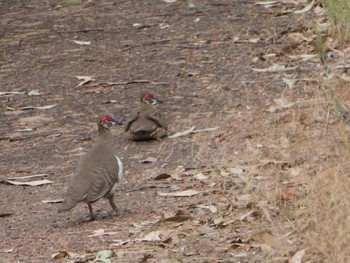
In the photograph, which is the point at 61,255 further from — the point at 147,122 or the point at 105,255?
the point at 147,122

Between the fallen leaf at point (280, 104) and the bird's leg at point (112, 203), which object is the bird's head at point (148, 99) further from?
the bird's leg at point (112, 203)

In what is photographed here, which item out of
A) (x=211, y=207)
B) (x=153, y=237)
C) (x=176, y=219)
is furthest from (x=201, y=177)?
(x=153, y=237)

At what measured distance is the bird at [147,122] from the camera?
10914 mm

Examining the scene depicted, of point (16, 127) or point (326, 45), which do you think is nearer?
point (16, 127)

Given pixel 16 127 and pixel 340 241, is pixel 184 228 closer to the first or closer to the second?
pixel 340 241

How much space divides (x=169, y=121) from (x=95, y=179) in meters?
2.78

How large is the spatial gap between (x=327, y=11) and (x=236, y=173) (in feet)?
14.2

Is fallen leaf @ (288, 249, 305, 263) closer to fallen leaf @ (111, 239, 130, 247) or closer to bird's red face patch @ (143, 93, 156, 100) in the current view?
fallen leaf @ (111, 239, 130, 247)

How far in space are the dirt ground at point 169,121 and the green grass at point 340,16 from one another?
44cm

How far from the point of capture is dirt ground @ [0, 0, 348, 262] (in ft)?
26.6

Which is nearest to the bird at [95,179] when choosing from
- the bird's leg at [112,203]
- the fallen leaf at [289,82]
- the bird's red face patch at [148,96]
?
the bird's leg at [112,203]

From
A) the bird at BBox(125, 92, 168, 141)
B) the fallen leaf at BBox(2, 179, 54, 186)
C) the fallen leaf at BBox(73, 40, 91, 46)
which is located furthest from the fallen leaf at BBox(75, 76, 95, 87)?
the fallen leaf at BBox(2, 179, 54, 186)

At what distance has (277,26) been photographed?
47.4ft

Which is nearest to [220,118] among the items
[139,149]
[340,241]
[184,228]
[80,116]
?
[139,149]
